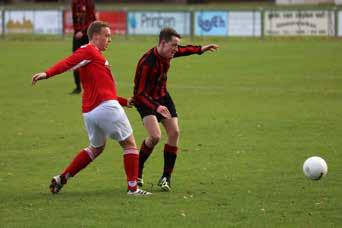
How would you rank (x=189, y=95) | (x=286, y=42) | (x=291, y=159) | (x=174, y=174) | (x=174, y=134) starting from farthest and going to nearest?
(x=286, y=42), (x=189, y=95), (x=291, y=159), (x=174, y=174), (x=174, y=134)

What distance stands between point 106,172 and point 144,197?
197 centimetres

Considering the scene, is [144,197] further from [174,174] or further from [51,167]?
[51,167]

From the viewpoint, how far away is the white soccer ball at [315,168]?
10.7 metres

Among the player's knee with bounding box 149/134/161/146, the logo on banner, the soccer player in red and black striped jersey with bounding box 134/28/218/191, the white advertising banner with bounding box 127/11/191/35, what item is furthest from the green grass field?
the white advertising banner with bounding box 127/11/191/35

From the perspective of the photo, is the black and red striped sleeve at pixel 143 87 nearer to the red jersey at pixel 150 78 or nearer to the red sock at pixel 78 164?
the red jersey at pixel 150 78

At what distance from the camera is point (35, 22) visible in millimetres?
44469

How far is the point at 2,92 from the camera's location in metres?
22.8

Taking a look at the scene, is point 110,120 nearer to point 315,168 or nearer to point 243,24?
point 315,168

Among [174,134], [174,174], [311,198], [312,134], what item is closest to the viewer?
[311,198]

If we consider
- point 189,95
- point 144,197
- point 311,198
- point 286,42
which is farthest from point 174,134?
point 286,42

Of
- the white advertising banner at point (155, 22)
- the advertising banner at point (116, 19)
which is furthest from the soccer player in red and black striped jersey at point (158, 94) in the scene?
the advertising banner at point (116, 19)

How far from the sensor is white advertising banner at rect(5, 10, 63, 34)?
4428 centimetres

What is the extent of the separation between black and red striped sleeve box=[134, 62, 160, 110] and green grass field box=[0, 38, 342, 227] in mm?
1042

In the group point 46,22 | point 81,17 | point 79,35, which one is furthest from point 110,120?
point 46,22
